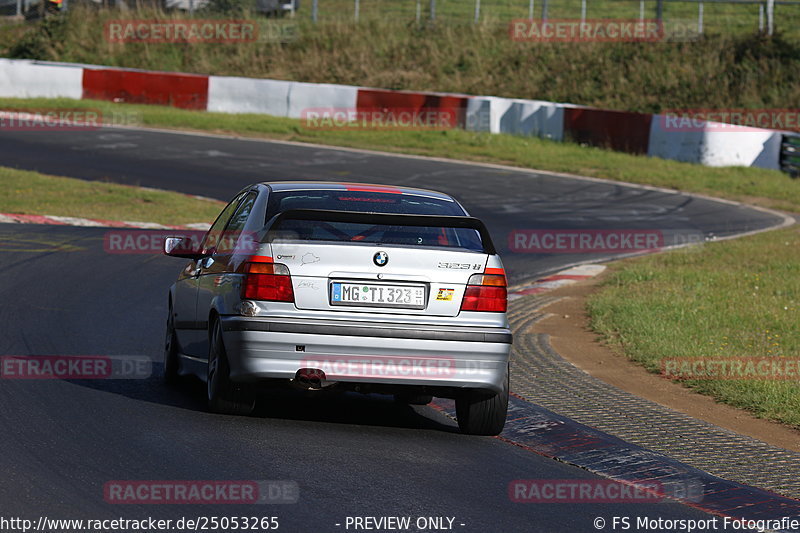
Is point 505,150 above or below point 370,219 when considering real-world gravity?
below

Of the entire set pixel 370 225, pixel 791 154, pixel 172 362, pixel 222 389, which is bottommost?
pixel 172 362

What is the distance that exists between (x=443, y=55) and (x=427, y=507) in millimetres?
37595

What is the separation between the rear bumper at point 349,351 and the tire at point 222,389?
211mm

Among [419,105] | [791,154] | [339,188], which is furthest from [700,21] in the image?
[339,188]

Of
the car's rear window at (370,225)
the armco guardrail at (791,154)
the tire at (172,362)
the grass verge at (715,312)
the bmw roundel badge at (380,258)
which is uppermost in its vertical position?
the car's rear window at (370,225)

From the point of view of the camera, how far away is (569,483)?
666 centimetres

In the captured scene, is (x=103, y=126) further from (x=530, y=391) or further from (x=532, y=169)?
(x=530, y=391)

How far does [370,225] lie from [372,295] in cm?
53

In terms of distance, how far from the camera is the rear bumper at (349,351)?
717 centimetres

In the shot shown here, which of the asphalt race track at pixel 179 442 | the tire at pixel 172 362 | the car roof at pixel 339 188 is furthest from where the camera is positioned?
the tire at pixel 172 362

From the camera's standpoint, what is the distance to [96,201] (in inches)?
820

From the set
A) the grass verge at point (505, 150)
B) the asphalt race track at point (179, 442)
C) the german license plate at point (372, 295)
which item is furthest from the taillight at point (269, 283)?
the grass verge at point (505, 150)

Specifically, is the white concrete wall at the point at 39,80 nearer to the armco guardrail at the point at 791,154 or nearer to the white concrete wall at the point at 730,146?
the white concrete wall at the point at 730,146

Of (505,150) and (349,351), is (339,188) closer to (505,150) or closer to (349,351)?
(349,351)
